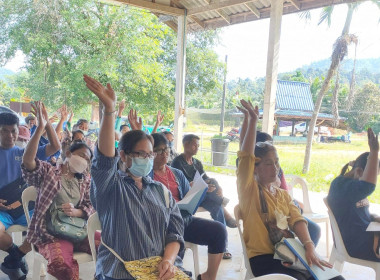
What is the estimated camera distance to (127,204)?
5.84 feet

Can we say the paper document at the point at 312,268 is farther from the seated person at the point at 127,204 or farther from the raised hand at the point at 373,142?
the raised hand at the point at 373,142

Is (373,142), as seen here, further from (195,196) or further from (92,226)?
(92,226)

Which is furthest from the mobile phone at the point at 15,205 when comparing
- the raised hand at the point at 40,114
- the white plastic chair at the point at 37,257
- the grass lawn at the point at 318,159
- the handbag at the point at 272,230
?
the grass lawn at the point at 318,159

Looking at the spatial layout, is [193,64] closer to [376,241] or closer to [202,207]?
[202,207]

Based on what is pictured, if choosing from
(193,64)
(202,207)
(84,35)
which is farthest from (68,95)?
(202,207)

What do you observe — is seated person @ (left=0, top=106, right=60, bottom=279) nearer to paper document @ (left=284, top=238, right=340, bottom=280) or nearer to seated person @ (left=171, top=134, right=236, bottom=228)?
seated person @ (left=171, top=134, right=236, bottom=228)

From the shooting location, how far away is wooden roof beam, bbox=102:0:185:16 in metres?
6.14

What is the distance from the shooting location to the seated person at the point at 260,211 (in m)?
2.01

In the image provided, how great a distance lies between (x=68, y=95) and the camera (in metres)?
11.9

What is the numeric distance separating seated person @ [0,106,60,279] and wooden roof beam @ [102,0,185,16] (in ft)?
12.7

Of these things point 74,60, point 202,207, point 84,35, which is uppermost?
point 84,35

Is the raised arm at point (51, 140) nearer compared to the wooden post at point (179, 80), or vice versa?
the raised arm at point (51, 140)

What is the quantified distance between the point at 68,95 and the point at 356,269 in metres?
10.6

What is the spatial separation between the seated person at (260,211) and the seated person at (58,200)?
113 cm
